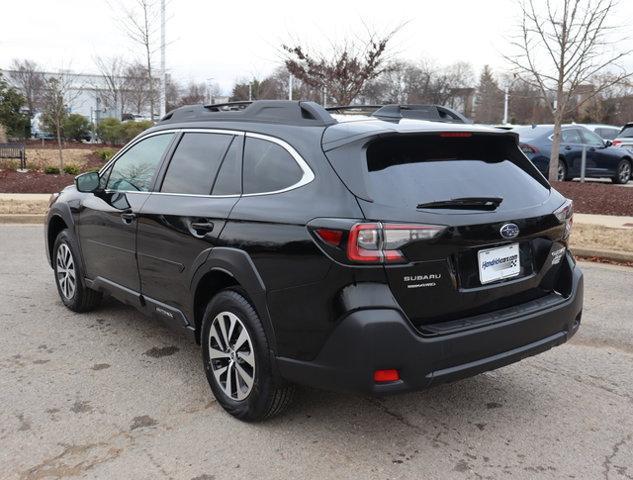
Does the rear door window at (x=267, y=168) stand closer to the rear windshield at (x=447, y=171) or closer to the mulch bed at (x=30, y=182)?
the rear windshield at (x=447, y=171)

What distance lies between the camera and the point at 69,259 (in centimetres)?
558

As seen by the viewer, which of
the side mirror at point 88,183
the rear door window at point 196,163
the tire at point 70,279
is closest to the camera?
the rear door window at point 196,163

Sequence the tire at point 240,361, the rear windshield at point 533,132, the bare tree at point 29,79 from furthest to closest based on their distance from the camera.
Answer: the bare tree at point 29,79
the rear windshield at point 533,132
the tire at point 240,361

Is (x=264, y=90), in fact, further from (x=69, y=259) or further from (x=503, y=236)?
(x=503, y=236)

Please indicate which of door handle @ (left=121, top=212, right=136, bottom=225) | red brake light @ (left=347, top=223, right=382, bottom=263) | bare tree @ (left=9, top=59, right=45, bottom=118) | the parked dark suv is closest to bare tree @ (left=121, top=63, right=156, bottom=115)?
bare tree @ (left=9, top=59, right=45, bottom=118)

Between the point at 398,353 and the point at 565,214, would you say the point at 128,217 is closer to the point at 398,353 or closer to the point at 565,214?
the point at 398,353

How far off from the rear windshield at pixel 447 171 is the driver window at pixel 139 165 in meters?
1.90

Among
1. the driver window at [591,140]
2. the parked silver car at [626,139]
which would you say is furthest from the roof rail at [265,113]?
the parked silver car at [626,139]

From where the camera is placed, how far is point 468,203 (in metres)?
3.20

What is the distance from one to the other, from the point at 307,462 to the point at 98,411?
135 cm

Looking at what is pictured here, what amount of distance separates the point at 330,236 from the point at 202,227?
105 cm

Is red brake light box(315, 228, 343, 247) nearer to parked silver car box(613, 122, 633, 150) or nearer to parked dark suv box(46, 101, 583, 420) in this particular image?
parked dark suv box(46, 101, 583, 420)

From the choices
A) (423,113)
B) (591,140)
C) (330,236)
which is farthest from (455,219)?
(591,140)

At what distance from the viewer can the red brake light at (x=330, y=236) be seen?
2.95 m
